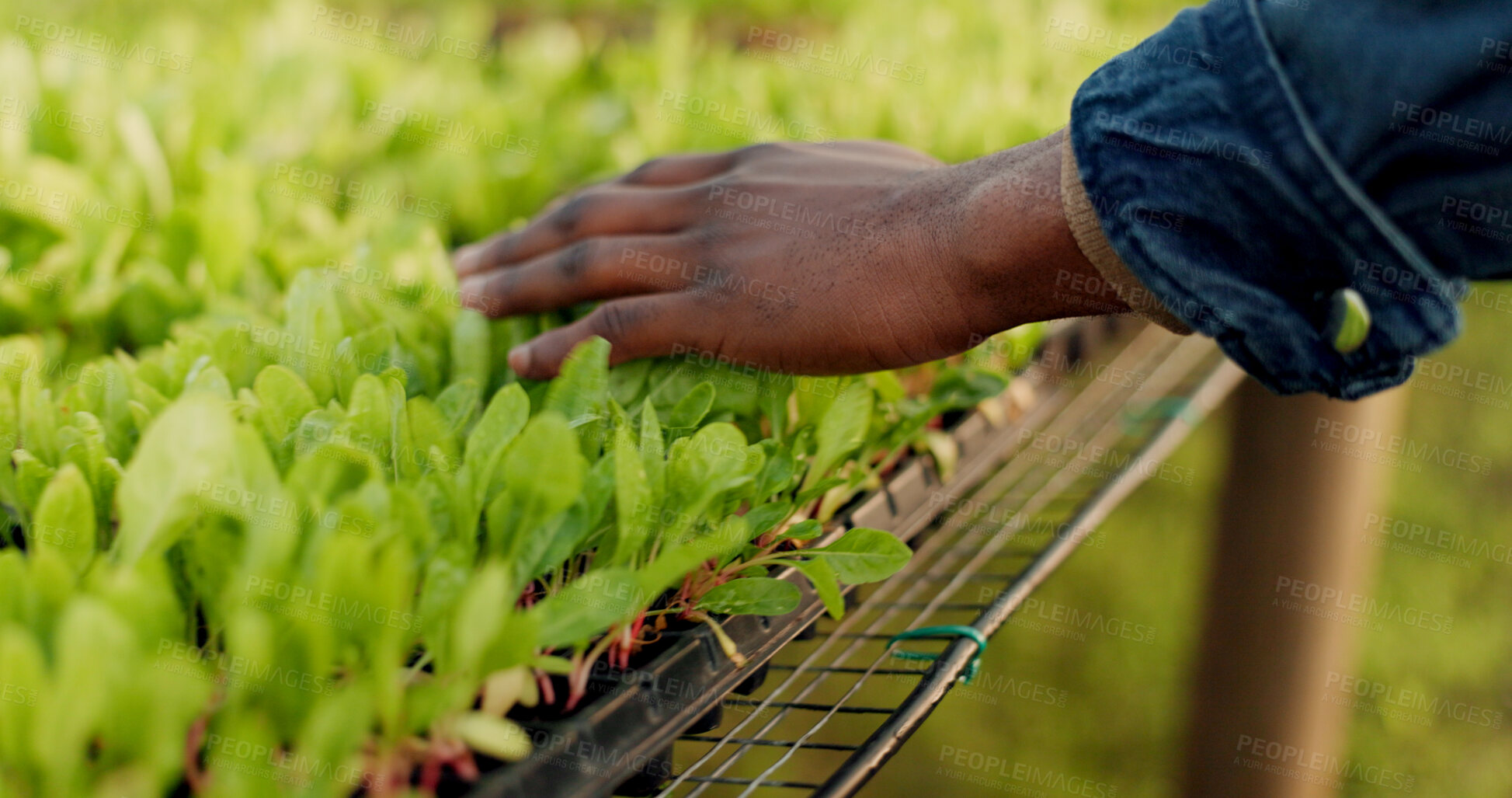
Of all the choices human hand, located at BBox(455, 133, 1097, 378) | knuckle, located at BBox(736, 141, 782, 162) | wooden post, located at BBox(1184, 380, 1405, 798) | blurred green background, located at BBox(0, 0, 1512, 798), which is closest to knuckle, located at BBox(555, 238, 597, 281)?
human hand, located at BBox(455, 133, 1097, 378)

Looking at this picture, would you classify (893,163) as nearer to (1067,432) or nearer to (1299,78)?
(1299,78)

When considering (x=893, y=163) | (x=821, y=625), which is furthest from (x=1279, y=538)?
(x=893, y=163)

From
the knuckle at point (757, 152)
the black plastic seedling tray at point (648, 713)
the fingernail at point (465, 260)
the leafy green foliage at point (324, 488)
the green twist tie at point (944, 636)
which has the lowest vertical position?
the green twist tie at point (944, 636)

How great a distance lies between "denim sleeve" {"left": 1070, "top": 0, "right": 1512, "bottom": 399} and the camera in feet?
2.60

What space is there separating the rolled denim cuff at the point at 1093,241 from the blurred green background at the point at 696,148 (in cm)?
93

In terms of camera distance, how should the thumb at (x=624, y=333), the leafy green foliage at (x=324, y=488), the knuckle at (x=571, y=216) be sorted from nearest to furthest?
the leafy green foliage at (x=324, y=488)
the thumb at (x=624, y=333)
the knuckle at (x=571, y=216)

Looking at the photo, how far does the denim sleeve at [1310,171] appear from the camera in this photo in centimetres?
79

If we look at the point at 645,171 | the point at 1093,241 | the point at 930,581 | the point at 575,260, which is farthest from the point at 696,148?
the point at 1093,241

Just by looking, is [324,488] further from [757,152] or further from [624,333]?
[757,152]

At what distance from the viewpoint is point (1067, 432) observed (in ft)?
5.60

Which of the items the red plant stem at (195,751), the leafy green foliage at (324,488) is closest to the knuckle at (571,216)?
the leafy green foliage at (324,488)

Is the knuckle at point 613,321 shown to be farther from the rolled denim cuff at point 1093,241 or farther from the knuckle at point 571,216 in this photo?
the rolled denim cuff at point 1093,241

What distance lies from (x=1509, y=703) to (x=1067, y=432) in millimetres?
2876

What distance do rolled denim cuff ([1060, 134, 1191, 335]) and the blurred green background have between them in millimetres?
930
